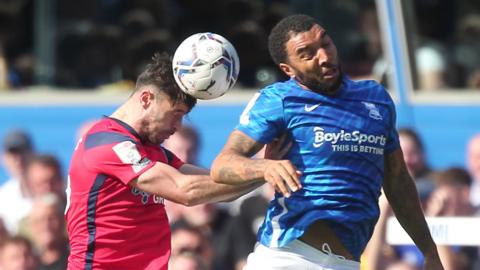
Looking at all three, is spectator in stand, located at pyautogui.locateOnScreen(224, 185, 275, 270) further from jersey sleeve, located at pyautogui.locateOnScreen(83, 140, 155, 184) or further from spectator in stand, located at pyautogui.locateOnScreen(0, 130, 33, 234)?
jersey sleeve, located at pyautogui.locateOnScreen(83, 140, 155, 184)

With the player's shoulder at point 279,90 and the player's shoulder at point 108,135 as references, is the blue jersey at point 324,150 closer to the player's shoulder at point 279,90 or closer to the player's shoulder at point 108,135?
the player's shoulder at point 279,90

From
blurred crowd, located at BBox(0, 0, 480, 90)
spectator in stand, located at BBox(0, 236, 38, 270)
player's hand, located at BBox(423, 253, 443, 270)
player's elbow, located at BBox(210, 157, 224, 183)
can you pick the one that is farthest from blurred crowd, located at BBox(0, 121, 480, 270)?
player's elbow, located at BBox(210, 157, 224, 183)

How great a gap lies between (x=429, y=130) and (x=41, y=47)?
3627 millimetres

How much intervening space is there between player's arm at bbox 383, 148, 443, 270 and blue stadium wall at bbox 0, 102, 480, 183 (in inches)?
156

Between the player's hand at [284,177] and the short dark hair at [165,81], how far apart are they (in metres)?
1.09

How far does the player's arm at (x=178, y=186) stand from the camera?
5.70m

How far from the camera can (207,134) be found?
10.5 metres

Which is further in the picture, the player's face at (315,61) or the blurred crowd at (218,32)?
the blurred crowd at (218,32)

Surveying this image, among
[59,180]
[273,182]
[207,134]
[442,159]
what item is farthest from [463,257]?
[273,182]

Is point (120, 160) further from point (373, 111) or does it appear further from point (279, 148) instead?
point (373, 111)

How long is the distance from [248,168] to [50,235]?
15.2ft

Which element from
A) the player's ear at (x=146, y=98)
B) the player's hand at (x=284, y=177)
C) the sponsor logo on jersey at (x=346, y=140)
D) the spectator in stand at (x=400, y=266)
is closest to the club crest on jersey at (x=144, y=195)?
the player's ear at (x=146, y=98)

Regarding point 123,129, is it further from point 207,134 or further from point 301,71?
point 207,134

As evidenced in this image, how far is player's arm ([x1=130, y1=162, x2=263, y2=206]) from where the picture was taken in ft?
18.7
